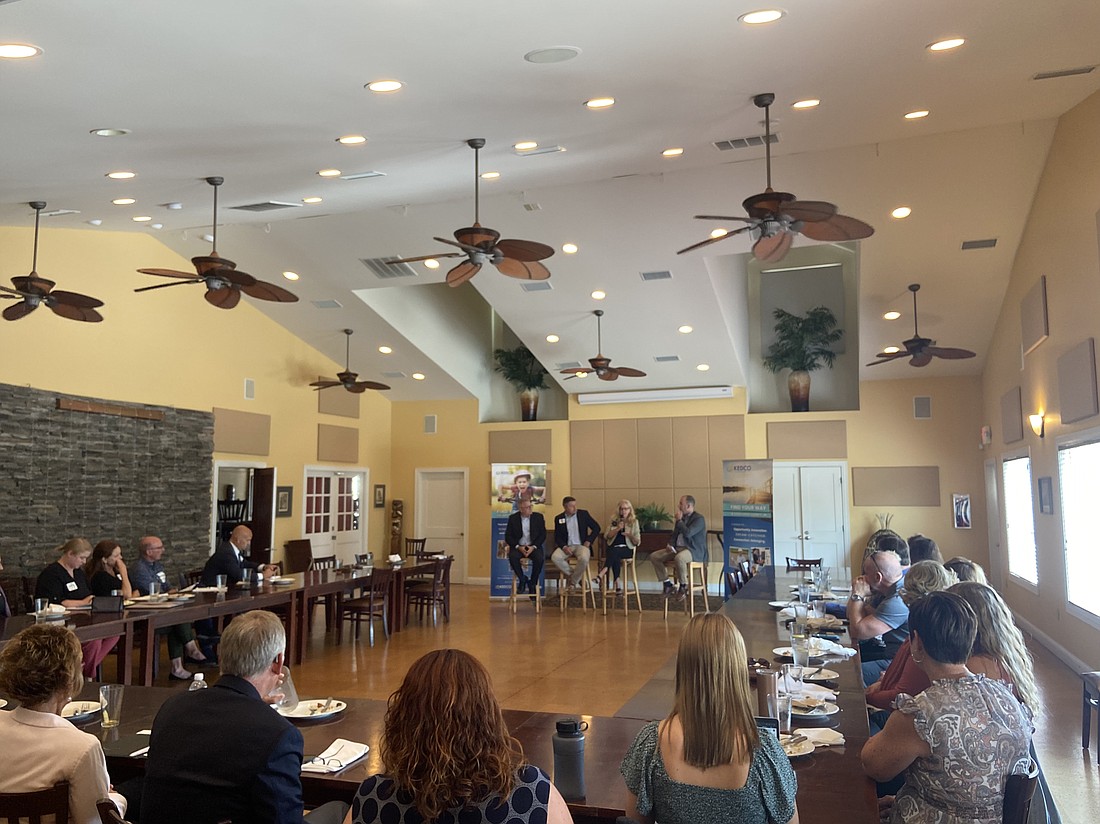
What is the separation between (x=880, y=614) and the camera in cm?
461

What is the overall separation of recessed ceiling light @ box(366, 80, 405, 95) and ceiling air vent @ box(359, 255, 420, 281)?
18.3 feet

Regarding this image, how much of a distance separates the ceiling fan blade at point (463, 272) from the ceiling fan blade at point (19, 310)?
3.58 metres

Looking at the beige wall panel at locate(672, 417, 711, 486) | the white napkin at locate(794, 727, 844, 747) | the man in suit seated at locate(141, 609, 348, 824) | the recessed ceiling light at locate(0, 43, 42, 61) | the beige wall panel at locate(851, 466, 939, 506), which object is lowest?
the white napkin at locate(794, 727, 844, 747)

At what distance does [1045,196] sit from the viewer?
7949mm

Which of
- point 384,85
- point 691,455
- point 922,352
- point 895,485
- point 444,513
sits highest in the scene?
point 384,85

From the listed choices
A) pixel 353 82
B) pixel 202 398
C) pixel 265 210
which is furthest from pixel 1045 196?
pixel 202 398

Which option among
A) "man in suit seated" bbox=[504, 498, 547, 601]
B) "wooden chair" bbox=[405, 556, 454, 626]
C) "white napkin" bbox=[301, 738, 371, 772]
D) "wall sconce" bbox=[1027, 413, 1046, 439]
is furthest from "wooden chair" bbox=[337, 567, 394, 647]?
"wall sconce" bbox=[1027, 413, 1046, 439]

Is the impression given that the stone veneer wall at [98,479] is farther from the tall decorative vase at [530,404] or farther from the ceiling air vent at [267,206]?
the tall decorative vase at [530,404]

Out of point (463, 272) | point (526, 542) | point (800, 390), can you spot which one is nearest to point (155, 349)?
point (463, 272)

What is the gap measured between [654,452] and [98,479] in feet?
26.2

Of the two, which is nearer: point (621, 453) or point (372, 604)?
point (372, 604)

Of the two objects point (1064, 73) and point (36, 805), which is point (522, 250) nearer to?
point (1064, 73)

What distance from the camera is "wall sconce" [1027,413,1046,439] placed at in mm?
8227

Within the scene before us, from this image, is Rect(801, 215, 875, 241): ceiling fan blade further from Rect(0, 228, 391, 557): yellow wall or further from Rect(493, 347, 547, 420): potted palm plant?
Rect(493, 347, 547, 420): potted palm plant
